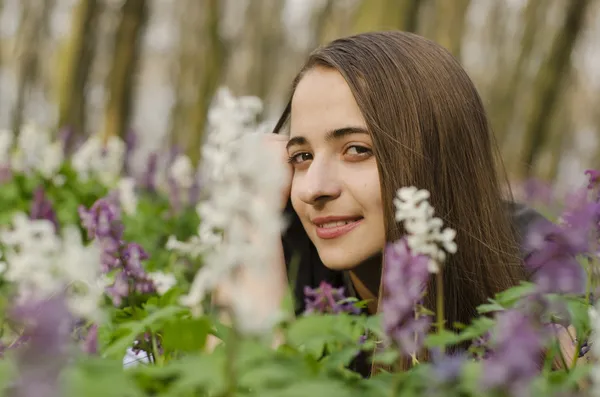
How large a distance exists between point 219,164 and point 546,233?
70 centimetres

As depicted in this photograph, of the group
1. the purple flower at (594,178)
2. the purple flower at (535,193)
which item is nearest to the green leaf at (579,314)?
the purple flower at (594,178)

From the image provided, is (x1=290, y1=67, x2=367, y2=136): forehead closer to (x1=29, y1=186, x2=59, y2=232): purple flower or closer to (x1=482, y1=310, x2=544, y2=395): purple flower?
(x1=29, y1=186, x2=59, y2=232): purple flower

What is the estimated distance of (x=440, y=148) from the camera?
292cm

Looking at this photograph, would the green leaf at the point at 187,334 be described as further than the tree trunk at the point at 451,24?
No

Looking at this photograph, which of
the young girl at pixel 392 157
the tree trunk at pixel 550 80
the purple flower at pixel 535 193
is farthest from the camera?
the tree trunk at pixel 550 80

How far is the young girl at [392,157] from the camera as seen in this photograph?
2695mm

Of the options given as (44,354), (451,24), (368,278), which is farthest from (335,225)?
(451,24)

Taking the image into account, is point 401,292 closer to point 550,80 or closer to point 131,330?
point 131,330

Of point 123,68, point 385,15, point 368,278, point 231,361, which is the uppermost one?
point 385,15

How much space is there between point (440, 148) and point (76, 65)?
6.92 metres

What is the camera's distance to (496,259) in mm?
2873

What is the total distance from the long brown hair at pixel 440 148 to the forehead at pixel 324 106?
0.04 m

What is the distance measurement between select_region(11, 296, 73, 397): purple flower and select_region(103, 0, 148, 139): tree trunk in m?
8.28

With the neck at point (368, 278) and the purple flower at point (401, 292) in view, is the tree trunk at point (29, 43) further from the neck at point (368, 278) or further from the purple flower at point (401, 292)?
the purple flower at point (401, 292)
